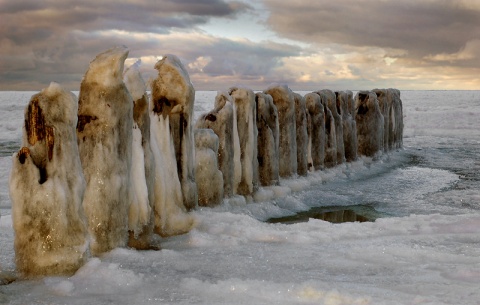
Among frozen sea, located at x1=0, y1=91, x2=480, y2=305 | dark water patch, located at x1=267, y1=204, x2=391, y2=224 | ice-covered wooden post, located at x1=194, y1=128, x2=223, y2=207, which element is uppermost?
ice-covered wooden post, located at x1=194, y1=128, x2=223, y2=207

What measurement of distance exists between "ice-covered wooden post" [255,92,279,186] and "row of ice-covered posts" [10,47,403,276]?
15 millimetres

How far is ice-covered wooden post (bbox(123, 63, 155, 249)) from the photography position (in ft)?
16.3

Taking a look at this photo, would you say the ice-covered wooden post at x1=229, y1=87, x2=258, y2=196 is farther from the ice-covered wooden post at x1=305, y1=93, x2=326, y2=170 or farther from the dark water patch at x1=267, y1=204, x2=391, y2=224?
the ice-covered wooden post at x1=305, y1=93, x2=326, y2=170

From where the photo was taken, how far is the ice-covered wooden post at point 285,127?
9.34 m

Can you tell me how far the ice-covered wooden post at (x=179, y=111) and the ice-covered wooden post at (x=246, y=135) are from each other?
5.93 ft

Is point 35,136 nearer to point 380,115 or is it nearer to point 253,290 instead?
point 253,290

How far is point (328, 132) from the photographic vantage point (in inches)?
442

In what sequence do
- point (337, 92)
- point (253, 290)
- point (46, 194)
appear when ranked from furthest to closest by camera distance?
point (337, 92), point (46, 194), point (253, 290)

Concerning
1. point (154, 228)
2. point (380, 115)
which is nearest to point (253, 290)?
point (154, 228)

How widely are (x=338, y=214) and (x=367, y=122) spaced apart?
5.84 m

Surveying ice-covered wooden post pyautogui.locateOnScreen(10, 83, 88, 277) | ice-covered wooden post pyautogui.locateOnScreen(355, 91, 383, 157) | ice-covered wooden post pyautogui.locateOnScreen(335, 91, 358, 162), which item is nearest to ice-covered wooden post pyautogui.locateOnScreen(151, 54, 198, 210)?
ice-covered wooden post pyautogui.locateOnScreen(10, 83, 88, 277)

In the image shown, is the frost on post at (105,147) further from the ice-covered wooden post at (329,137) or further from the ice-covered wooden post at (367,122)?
the ice-covered wooden post at (367,122)

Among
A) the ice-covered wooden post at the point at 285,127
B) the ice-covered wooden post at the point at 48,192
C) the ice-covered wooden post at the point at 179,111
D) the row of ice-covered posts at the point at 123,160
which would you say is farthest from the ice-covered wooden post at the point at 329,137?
the ice-covered wooden post at the point at 48,192

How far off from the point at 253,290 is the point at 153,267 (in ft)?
3.02
